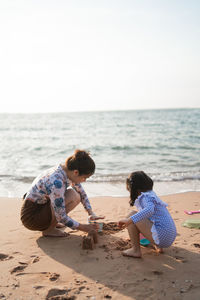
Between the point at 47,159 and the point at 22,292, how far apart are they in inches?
326

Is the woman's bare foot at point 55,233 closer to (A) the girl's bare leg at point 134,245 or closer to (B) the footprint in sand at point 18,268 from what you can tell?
(B) the footprint in sand at point 18,268

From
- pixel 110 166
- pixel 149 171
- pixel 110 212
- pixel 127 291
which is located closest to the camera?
pixel 127 291

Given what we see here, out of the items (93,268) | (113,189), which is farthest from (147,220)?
(113,189)

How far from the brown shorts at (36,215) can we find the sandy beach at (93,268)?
21cm

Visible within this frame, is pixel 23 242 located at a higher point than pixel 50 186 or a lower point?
lower

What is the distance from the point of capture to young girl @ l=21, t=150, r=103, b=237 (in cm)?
318

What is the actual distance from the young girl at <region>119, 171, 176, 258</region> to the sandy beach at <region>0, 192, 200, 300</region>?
196mm

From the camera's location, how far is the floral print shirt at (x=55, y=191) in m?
3.18

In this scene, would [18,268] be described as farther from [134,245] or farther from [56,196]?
[134,245]

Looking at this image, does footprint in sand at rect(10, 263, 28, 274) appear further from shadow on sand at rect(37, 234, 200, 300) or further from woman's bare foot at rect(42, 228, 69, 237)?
woman's bare foot at rect(42, 228, 69, 237)

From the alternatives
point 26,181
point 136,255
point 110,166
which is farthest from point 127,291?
point 110,166

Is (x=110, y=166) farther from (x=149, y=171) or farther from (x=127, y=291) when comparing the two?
(x=127, y=291)

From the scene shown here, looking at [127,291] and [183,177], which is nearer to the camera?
[127,291]

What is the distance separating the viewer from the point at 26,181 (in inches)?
279
